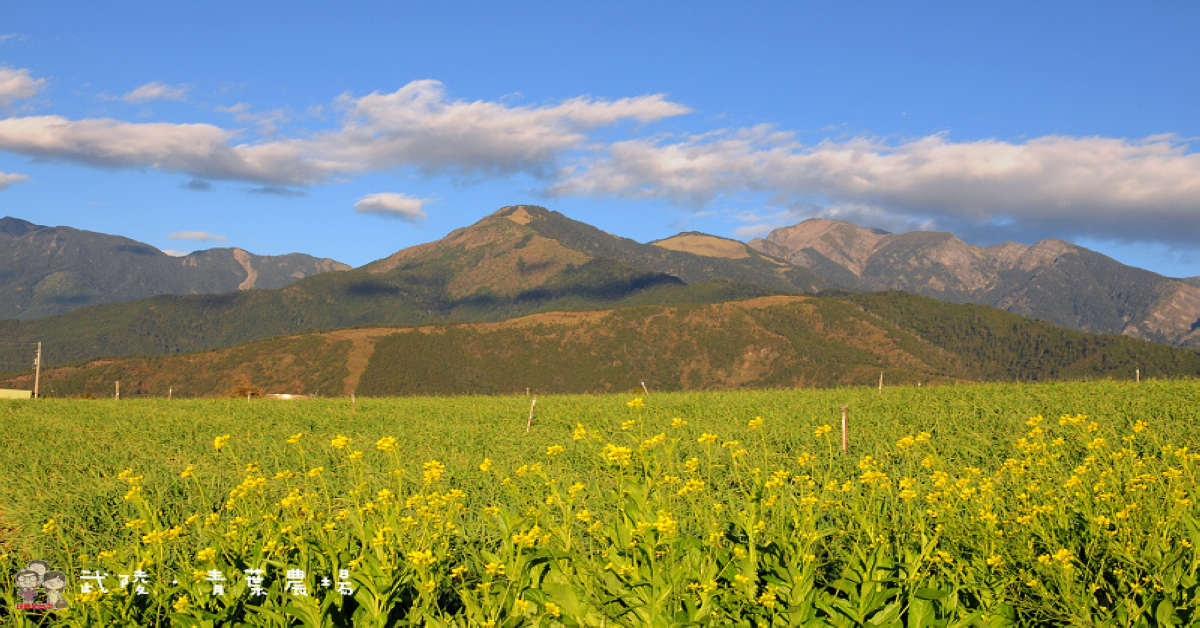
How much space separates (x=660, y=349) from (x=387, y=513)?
15842 centimetres

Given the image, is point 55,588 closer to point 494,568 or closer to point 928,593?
point 494,568

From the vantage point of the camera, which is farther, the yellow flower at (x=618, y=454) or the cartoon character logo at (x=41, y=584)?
the yellow flower at (x=618, y=454)

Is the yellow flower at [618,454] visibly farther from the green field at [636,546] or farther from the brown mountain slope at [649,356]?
the brown mountain slope at [649,356]

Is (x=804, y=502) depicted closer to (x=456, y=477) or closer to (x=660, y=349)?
(x=456, y=477)

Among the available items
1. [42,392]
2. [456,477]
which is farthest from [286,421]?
[42,392]

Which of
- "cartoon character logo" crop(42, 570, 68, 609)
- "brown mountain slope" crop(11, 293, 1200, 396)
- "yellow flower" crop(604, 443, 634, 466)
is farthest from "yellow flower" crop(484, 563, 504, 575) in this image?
"brown mountain slope" crop(11, 293, 1200, 396)

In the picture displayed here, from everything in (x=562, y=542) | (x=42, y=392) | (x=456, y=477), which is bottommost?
(x=42, y=392)

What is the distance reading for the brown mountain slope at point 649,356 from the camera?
475 ft

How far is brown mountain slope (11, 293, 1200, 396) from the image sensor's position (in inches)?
5704

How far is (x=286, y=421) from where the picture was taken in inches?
1005

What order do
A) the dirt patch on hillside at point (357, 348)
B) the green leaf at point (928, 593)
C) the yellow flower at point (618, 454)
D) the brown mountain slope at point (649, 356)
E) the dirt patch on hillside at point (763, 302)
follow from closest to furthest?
the green leaf at point (928, 593) → the yellow flower at point (618, 454) → the brown mountain slope at point (649, 356) → the dirt patch on hillside at point (357, 348) → the dirt patch on hillside at point (763, 302)

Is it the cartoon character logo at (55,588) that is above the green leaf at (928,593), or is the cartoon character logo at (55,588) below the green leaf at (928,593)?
below

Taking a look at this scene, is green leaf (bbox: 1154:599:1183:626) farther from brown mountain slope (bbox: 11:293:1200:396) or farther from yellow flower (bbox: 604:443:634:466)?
brown mountain slope (bbox: 11:293:1200:396)

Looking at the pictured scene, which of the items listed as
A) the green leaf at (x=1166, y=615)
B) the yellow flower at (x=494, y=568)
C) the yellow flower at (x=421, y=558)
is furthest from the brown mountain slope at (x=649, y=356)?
the yellow flower at (x=421, y=558)
